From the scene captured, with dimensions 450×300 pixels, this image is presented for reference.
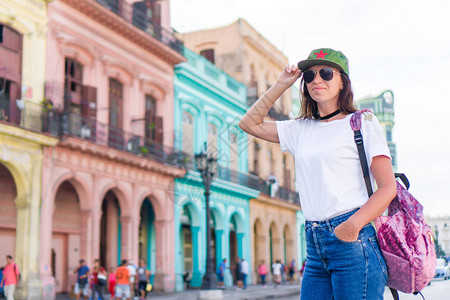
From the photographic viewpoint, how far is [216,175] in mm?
26219

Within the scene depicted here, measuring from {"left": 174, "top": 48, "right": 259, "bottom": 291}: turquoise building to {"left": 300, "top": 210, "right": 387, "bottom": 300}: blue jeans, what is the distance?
20348 millimetres

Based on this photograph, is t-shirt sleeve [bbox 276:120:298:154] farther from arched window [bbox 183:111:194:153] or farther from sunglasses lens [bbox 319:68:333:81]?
arched window [bbox 183:111:194:153]

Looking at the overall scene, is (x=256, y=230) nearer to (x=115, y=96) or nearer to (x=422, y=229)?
(x=115, y=96)

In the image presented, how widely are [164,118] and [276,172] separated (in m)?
11.8

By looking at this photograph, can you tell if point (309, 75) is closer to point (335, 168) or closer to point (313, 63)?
point (313, 63)

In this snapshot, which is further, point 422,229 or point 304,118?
point 304,118

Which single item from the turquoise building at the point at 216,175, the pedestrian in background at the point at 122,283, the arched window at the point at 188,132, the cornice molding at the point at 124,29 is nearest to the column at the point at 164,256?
the turquoise building at the point at 216,175

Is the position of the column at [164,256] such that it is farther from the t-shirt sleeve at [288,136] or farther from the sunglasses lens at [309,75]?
the sunglasses lens at [309,75]

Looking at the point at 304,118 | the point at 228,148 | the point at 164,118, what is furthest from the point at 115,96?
the point at 304,118

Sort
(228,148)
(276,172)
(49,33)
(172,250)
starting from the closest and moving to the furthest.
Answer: (49,33) → (172,250) → (228,148) → (276,172)

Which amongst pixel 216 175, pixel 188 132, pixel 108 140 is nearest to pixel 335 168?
pixel 108 140

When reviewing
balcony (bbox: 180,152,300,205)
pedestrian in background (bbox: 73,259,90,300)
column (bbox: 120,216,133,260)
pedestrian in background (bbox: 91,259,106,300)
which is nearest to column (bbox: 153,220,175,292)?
column (bbox: 120,216,133,260)

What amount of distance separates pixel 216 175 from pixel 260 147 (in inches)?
259

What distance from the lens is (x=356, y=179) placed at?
2.63 m
